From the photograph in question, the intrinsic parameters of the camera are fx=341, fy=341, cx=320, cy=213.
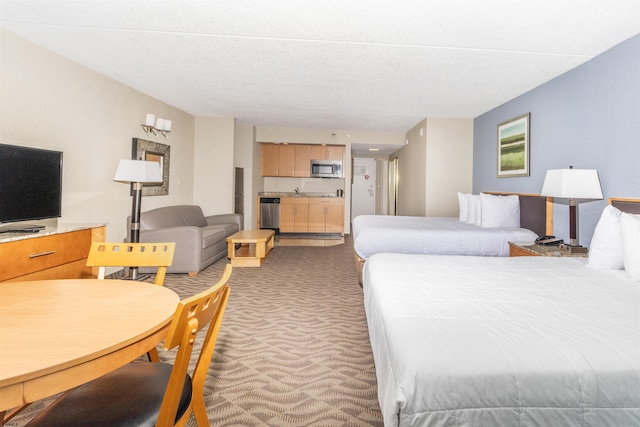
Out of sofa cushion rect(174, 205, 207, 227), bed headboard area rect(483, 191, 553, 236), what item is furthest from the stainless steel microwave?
bed headboard area rect(483, 191, 553, 236)

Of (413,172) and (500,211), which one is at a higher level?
(413,172)

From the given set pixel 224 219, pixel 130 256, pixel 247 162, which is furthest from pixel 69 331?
pixel 247 162

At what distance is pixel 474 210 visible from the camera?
4574 mm

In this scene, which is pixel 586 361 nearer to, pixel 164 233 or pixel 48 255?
pixel 48 255

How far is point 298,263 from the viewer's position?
5.46 metres

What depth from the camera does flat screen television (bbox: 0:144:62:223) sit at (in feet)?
8.79

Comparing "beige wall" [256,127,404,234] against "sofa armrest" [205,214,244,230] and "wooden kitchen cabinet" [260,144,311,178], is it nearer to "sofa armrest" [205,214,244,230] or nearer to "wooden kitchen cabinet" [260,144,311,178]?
"wooden kitchen cabinet" [260,144,311,178]

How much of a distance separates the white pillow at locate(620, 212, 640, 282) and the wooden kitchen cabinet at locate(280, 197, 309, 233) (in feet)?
20.0

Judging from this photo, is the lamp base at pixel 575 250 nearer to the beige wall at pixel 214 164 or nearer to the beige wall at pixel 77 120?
the beige wall at pixel 77 120

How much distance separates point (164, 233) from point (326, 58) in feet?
9.49

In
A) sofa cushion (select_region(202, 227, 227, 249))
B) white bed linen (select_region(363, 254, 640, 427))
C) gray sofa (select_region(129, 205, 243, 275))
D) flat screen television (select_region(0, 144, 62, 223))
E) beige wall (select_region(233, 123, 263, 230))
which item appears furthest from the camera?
beige wall (select_region(233, 123, 263, 230))

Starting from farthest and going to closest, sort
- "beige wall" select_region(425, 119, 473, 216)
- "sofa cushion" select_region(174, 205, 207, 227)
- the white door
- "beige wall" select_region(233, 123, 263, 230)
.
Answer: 1. the white door
2. "beige wall" select_region(233, 123, 263, 230)
3. "beige wall" select_region(425, 119, 473, 216)
4. "sofa cushion" select_region(174, 205, 207, 227)

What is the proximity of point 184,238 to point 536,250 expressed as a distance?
154 inches

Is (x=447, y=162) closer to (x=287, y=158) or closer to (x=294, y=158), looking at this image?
(x=294, y=158)
